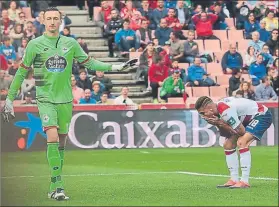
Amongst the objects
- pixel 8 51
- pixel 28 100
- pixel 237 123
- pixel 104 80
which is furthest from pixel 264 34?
pixel 237 123

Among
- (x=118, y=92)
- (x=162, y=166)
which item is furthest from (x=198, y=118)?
(x=162, y=166)

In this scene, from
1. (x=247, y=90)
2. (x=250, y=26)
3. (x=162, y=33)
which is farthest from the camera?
(x=250, y=26)

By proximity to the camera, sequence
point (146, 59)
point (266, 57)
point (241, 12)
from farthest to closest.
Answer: point (241, 12) → point (266, 57) → point (146, 59)

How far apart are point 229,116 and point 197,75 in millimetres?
13919

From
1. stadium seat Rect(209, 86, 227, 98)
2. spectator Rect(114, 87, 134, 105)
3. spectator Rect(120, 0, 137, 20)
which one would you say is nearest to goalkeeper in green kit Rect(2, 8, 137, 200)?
spectator Rect(114, 87, 134, 105)

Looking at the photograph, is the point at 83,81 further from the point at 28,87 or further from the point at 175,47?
the point at 175,47

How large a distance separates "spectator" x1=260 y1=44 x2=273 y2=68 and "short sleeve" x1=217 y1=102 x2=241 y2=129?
14988mm

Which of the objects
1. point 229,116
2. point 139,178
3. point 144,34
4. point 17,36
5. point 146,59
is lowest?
point 139,178

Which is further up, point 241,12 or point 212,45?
point 241,12

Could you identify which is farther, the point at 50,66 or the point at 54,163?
the point at 50,66

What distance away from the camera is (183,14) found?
31.3 m

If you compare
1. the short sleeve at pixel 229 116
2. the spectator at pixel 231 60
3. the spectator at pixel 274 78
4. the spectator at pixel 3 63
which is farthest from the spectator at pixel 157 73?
the short sleeve at pixel 229 116

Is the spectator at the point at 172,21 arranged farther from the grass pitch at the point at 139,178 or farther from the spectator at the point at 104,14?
the grass pitch at the point at 139,178

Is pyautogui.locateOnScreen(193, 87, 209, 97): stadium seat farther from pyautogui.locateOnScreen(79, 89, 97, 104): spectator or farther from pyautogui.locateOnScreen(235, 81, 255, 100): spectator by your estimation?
pyautogui.locateOnScreen(79, 89, 97, 104): spectator
